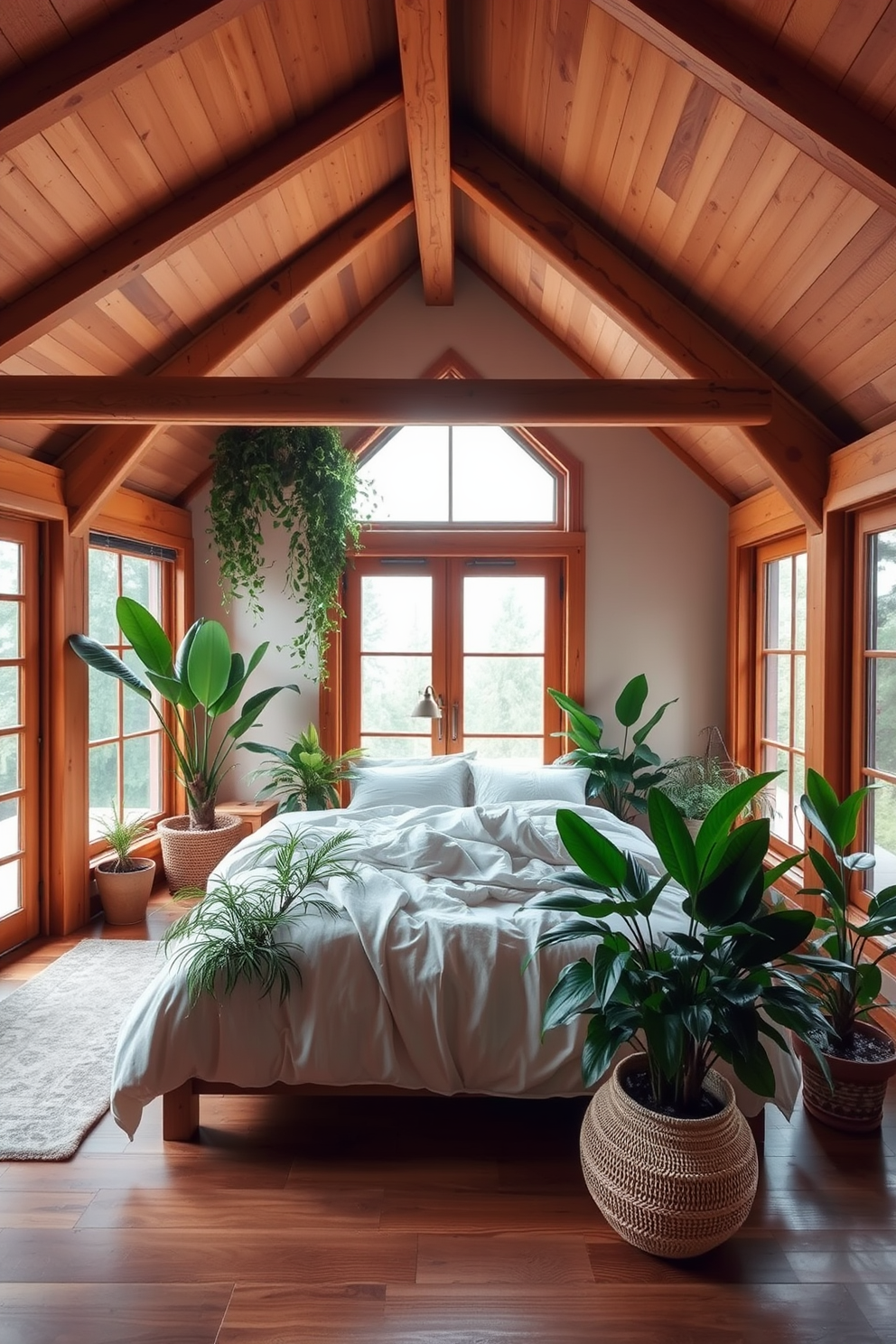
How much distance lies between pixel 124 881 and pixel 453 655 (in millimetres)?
2379

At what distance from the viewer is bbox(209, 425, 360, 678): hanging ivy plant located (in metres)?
4.72

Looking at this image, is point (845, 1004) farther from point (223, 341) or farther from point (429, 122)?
point (223, 341)

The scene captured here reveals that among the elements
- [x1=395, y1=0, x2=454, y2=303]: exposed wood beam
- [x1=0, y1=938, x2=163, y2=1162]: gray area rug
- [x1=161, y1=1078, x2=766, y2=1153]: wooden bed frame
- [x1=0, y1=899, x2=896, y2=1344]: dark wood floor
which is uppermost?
[x1=395, y1=0, x2=454, y2=303]: exposed wood beam

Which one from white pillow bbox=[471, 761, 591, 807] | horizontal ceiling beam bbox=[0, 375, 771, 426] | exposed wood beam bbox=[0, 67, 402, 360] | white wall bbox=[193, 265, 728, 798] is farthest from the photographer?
white wall bbox=[193, 265, 728, 798]

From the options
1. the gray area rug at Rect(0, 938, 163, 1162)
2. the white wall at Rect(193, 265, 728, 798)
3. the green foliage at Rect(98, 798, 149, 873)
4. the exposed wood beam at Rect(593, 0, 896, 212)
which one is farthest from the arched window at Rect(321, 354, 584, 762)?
the exposed wood beam at Rect(593, 0, 896, 212)

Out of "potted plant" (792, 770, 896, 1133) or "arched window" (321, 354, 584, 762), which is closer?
"potted plant" (792, 770, 896, 1133)

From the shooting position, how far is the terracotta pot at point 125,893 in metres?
4.23

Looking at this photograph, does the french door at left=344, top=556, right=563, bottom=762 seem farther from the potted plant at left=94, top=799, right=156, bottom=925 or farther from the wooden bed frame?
the wooden bed frame

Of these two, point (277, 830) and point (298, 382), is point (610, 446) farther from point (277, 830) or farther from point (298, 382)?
point (277, 830)

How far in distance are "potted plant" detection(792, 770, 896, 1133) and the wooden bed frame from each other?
29 centimetres

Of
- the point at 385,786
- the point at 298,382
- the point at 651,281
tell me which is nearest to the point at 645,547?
the point at 651,281

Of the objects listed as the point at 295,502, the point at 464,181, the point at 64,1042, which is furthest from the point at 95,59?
the point at 64,1042

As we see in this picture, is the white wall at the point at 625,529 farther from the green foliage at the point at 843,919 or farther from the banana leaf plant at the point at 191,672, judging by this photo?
the green foliage at the point at 843,919

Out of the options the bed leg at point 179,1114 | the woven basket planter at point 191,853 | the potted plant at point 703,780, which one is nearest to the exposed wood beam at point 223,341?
the woven basket planter at point 191,853
